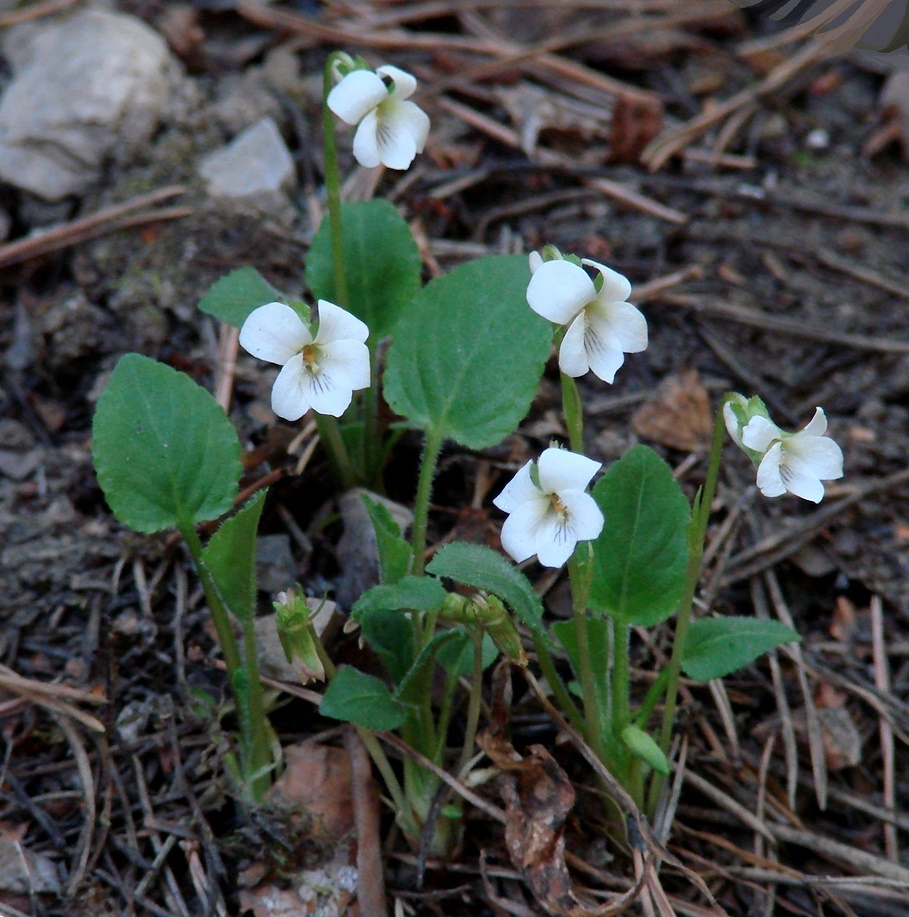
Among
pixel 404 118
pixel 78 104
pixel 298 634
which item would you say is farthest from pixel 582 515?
pixel 78 104

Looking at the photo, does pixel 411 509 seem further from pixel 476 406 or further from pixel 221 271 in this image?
pixel 221 271

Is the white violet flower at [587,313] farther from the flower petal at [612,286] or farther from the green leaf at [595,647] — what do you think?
the green leaf at [595,647]

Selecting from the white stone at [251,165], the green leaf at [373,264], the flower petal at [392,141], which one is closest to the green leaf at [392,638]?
the green leaf at [373,264]

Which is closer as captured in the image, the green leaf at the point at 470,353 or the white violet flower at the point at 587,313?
the white violet flower at the point at 587,313

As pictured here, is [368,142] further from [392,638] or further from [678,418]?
[678,418]

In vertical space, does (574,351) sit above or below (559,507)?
above

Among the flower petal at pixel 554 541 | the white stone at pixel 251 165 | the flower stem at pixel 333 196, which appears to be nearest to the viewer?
the flower petal at pixel 554 541

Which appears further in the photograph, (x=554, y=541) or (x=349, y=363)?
(x=349, y=363)
